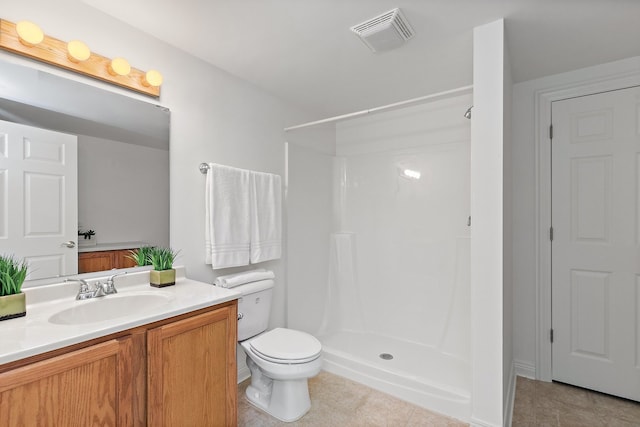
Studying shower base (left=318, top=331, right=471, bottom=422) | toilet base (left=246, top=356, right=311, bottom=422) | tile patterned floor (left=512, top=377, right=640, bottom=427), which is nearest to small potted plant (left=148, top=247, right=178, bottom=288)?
toilet base (left=246, top=356, right=311, bottom=422)

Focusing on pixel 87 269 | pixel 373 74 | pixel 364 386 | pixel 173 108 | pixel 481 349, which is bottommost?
pixel 364 386

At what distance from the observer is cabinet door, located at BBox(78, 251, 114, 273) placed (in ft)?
4.89

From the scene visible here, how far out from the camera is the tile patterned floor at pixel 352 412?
5.86 ft

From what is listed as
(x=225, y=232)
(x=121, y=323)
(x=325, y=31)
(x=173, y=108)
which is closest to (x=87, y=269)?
(x=121, y=323)

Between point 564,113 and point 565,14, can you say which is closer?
point 565,14

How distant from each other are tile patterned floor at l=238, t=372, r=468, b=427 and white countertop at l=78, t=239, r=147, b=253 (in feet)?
3.88

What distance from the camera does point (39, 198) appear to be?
4.42ft

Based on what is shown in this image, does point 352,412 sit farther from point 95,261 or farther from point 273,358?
point 95,261

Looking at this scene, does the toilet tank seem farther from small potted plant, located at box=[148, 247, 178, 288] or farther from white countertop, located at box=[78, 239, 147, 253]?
white countertop, located at box=[78, 239, 147, 253]

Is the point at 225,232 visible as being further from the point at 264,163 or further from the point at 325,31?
the point at 325,31

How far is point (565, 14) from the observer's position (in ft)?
5.04

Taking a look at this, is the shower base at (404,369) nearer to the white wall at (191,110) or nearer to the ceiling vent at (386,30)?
the white wall at (191,110)

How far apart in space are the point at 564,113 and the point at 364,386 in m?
2.42

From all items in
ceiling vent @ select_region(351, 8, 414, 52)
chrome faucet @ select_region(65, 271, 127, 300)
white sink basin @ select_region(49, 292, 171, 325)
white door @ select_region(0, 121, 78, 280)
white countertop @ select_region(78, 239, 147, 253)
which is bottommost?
white sink basin @ select_region(49, 292, 171, 325)
